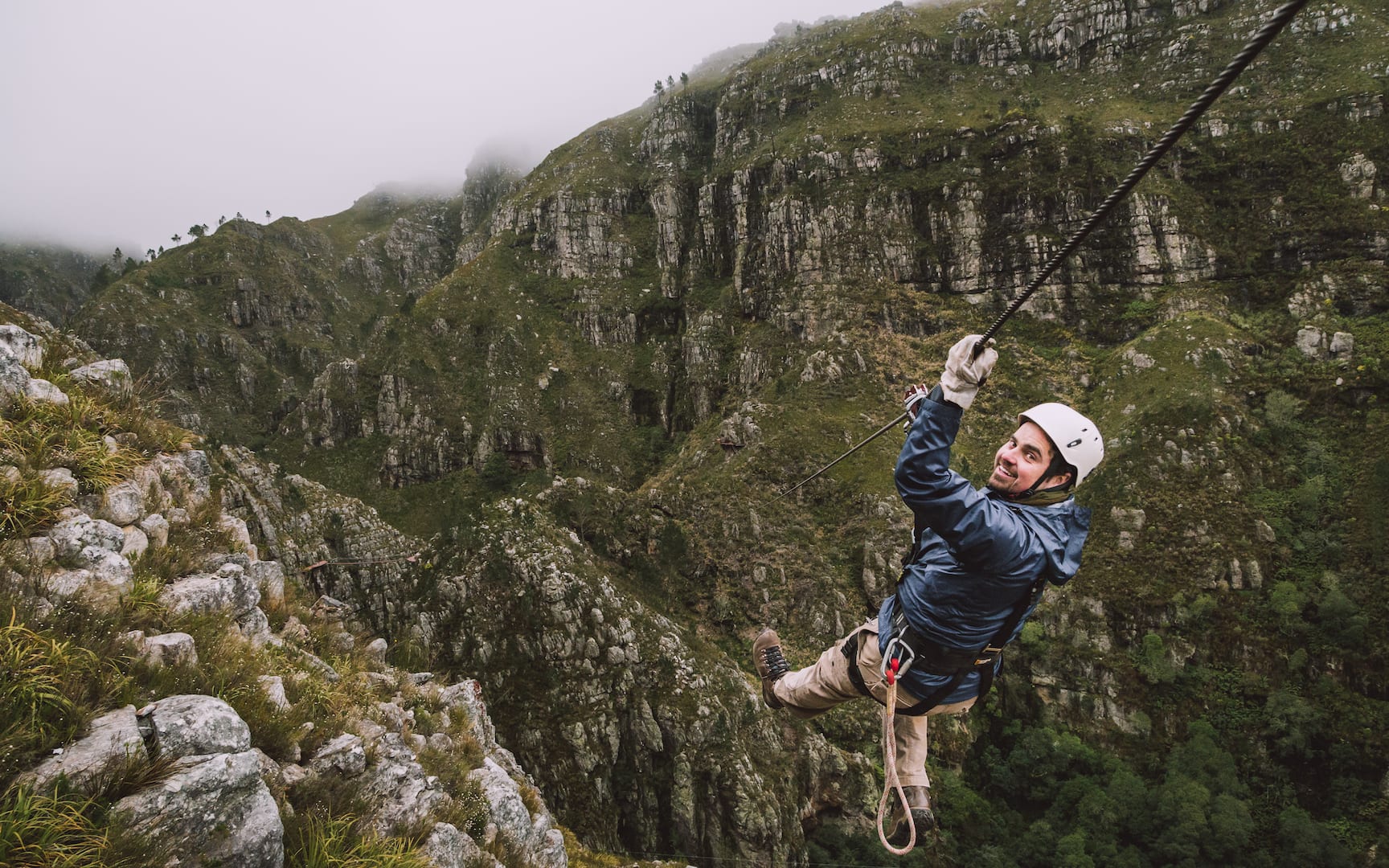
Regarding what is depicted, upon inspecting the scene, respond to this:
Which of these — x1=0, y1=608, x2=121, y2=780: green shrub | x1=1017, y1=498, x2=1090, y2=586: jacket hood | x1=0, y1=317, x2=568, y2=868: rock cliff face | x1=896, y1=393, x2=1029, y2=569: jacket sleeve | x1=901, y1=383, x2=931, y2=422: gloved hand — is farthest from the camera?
x1=901, y1=383, x2=931, y2=422: gloved hand

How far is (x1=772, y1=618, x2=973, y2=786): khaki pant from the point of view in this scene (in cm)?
478

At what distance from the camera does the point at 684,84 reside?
109 meters

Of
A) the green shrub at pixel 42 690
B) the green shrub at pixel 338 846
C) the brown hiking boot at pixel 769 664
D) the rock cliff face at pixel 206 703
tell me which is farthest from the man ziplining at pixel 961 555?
the green shrub at pixel 42 690

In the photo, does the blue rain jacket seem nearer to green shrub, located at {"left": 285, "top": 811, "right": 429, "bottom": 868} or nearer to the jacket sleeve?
the jacket sleeve

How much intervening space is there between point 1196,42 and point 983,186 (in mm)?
34010

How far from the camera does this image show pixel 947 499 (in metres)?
3.36

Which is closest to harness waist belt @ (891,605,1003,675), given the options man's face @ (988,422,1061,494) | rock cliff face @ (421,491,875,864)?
man's face @ (988,422,1061,494)

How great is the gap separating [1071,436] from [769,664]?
4.06m

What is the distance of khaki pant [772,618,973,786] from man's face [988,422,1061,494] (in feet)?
5.72

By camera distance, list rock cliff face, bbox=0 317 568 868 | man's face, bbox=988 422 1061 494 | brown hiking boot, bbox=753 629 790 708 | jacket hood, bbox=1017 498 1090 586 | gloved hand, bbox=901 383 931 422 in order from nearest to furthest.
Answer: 1. rock cliff face, bbox=0 317 568 868
2. jacket hood, bbox=1017 498 1090 586
3. gloved hand, bbox=901 383 931 422
4. man's face, bbox=988 422 1061 494
5. brown hiking boot, bbox=753 629 790 708

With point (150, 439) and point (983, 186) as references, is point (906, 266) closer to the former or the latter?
point (983, 186)

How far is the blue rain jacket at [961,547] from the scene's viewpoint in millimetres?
3369

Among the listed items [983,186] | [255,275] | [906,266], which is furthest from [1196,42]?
[255,275]

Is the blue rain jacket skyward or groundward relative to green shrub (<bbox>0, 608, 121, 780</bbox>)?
groundward
